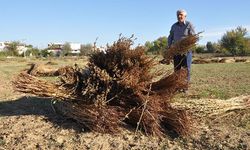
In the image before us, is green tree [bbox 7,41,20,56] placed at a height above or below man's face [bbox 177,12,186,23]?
below

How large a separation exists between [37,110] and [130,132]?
1.93m

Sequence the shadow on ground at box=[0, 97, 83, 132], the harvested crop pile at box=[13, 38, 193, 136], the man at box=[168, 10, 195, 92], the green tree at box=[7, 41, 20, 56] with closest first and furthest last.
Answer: the harvested crop pile at box=[13, 38, 193, 136]
the shadow on ground at box=[0, 97, 83, 132]
the man at box=[168, 10, 195, 92]
the green tree at box=[7, 41, 20, 56]

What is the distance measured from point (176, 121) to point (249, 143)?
1001 mm

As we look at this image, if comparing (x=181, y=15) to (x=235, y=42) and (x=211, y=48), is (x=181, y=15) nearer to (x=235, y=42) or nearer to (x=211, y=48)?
(x=235, y=42)

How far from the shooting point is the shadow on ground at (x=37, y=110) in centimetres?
599

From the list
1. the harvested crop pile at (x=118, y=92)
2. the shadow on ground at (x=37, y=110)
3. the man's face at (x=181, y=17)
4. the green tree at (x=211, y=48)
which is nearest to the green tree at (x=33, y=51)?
the green tree at (x=211, y=48)

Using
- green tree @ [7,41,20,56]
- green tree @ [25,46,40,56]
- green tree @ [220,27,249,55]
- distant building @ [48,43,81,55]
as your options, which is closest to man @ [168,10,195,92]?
distant building @ [48,43,81,55]

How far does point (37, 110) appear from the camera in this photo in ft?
22.5

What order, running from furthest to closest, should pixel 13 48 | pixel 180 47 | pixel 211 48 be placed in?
pixel 13 48, pixel 211 48, pixel 180 47

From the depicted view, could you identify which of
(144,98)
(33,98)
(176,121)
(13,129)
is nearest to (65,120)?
(13,129)

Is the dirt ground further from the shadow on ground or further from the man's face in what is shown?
the man's face

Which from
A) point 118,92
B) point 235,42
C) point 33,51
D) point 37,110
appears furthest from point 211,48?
point 118,92

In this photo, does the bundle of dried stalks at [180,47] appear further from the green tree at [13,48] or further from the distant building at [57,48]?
the green tree at [13,48]

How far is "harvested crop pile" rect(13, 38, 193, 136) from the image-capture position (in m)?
5.65
